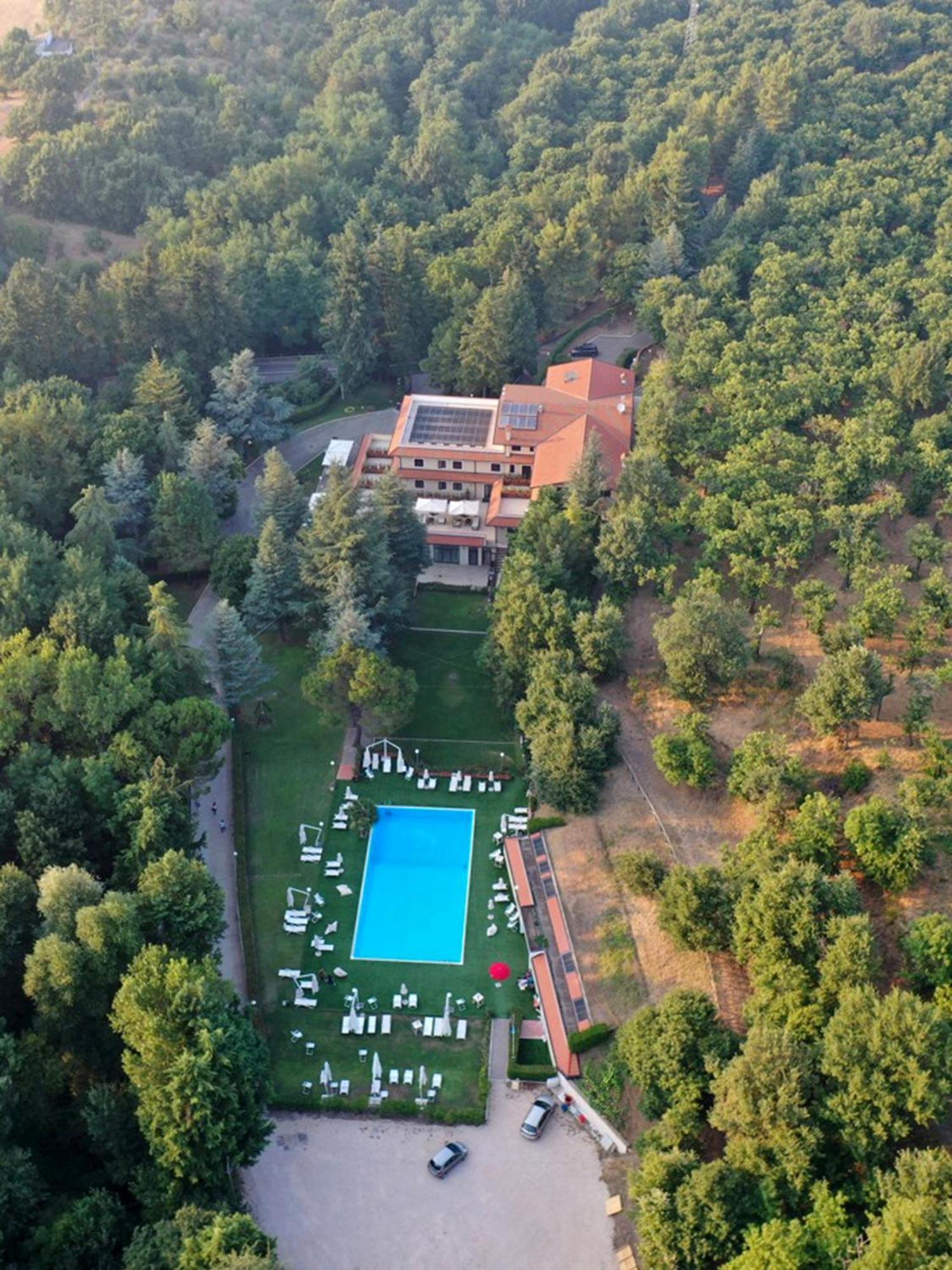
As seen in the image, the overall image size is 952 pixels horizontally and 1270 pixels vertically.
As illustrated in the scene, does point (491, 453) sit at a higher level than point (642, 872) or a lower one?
higher

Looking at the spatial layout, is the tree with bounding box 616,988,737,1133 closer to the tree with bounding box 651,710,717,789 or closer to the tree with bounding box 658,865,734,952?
the tree with bounding box 658,865,734,952

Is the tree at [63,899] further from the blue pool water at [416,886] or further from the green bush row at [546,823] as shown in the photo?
the green bush row at [546,823]

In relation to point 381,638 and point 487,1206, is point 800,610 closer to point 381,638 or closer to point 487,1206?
point 381,638

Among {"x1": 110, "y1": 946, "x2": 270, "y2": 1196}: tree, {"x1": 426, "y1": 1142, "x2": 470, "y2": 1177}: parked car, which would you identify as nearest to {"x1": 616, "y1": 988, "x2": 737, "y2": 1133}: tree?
{"x1": 426, "y1": 1142, "x2": 470, "y2": 1177}: parked car

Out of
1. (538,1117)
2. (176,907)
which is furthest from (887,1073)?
(176,907)

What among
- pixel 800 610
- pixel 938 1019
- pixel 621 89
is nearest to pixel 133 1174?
pixel 938 1019

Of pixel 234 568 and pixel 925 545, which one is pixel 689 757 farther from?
pixel 234 568
